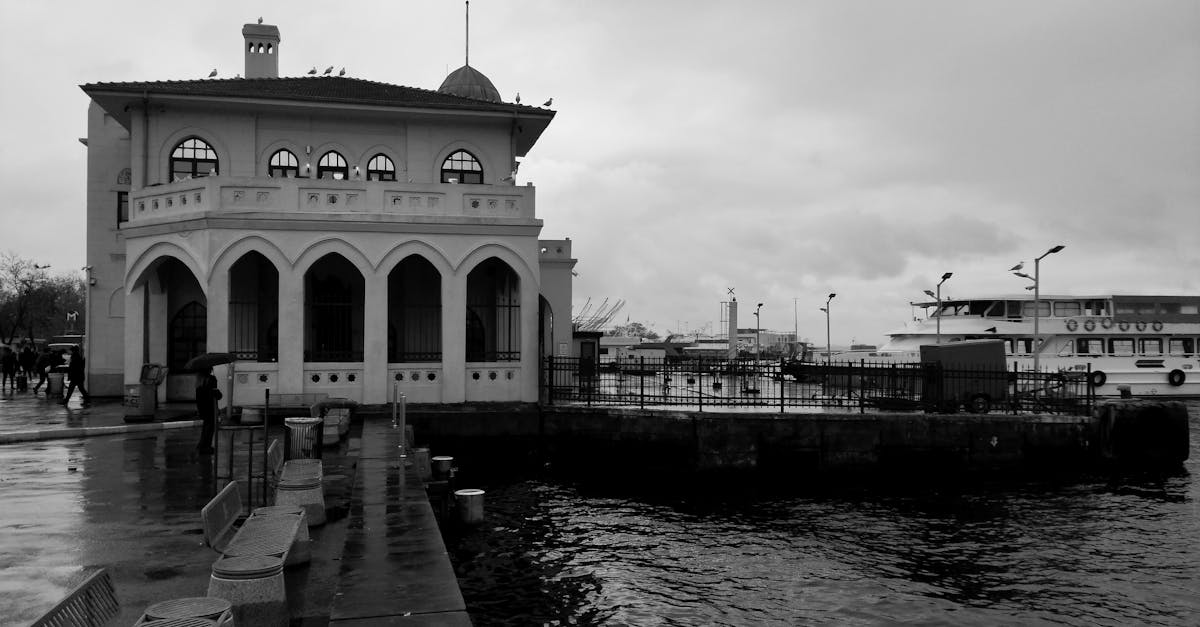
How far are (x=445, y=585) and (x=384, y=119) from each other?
2097 cm

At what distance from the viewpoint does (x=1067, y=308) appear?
46.2 meters

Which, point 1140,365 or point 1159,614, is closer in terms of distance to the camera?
point 1159,614

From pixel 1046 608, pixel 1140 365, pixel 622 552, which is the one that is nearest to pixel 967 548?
pixel 1046 608

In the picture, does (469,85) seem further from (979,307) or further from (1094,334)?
(1094,334)

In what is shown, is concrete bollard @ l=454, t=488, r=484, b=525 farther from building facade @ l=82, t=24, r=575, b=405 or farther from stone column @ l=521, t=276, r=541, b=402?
stone column @ l=521, t=276, r=541, b=402

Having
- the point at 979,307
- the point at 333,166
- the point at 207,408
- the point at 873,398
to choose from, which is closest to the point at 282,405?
the point at 207,408

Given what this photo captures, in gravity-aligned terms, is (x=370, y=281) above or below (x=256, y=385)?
above

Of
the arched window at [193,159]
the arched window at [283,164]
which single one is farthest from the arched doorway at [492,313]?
the arched window at [193,159]

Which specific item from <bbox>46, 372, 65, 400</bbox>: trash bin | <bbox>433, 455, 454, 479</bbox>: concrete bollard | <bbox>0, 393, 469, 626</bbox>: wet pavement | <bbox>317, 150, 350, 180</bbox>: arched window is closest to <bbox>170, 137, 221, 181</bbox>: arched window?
<bbox>317, 150, 350, 180</bbox>: arched window

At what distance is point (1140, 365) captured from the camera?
143 ft

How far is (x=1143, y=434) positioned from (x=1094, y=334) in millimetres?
26652

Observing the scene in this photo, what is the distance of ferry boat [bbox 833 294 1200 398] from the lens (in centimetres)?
4334

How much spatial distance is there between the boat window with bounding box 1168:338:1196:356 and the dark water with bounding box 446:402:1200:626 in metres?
34.3

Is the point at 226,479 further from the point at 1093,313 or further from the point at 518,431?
the point at 1093,313
